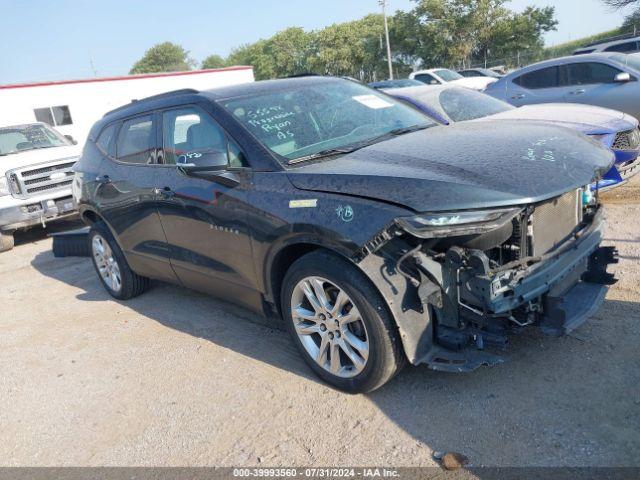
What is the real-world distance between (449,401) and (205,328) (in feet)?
7.54

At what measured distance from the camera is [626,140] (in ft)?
20.8

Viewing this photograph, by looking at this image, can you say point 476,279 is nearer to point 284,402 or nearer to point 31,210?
point 284,402

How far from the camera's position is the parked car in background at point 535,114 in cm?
618

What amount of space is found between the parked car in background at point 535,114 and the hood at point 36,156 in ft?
18.7

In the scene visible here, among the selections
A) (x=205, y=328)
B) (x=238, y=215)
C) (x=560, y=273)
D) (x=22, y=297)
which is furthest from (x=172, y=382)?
(x=22, y=297)

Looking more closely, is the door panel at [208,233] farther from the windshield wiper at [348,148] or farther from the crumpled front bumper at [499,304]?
the crumpled front bumper at [499,304]

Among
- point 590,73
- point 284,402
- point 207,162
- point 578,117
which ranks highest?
point 207,162

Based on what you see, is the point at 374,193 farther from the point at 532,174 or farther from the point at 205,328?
the point at 205,328

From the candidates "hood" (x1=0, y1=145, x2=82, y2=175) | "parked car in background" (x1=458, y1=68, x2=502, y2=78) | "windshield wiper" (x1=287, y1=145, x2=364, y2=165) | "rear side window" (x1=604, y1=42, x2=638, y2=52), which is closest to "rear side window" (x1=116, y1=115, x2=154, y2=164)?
"windshield wiper" (x1=287, y1=145, x2=364, y2=165)

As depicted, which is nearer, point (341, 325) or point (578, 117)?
point (341, 325)

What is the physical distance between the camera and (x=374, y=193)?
288cm

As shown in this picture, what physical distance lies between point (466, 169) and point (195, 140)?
81.9 inches

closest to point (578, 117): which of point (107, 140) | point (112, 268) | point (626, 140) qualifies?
point (626, 140)

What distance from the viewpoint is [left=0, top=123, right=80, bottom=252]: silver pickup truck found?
8570mm
